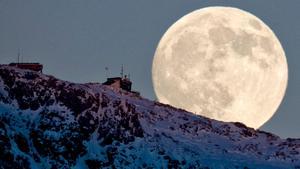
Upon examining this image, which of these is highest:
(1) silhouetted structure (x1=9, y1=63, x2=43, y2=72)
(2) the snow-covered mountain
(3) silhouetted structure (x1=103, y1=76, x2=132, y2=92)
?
(3) silhouetted structure (x1=103, y1=76, x2=132, y2=92)

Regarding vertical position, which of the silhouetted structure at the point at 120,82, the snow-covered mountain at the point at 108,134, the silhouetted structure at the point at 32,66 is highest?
the silhouetted structure at the point at 120,82

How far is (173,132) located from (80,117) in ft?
54.7

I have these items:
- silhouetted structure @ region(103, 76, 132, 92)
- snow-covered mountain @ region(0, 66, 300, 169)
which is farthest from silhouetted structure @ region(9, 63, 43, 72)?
silhouetted structure @ region(103, 76, 132, 92)

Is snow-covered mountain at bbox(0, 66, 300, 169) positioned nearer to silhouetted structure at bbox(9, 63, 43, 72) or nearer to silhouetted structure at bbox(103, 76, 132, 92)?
silhouetted structure at bbox(9, 63, 43, 72)

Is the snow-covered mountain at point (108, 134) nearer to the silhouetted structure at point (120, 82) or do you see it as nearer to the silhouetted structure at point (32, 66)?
the silhouetted structure at point (32, 66)

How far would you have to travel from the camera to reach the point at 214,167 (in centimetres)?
9919

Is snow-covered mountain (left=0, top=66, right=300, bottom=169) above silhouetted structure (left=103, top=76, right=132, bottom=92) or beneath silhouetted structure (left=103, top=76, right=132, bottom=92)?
beneath

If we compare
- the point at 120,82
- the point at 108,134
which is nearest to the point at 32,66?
the point at 120,82

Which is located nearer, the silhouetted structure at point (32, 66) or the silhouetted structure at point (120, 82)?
the silhouetted structure at point (32, 66)

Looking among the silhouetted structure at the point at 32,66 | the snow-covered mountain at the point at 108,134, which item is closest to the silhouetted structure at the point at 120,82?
the silhouetted structure at the point at 32,66

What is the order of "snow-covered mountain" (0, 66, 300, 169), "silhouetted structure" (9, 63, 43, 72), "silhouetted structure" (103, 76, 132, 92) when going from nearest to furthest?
1. "snow-covered mountain" (0, 66, 300, 169)
2. "silhouetted structure" (9, 63, 43, 72)
3. "silhouetted structure" (103, 76, 132, 92)

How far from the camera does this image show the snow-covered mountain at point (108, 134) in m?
88.9

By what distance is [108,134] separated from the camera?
99062 mm

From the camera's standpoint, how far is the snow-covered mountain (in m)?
88.9
